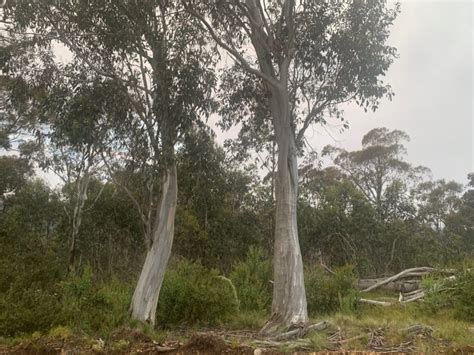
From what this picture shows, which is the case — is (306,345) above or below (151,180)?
below

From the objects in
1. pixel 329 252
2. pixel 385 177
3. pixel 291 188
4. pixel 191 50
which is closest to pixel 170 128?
pixel 191 50

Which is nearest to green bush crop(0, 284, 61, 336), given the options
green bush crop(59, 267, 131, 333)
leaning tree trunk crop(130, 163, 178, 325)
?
green bush crop(59, 267, 131, 333)

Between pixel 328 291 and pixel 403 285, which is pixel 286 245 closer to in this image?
pixel 328 291

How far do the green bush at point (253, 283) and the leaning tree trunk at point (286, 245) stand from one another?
2.66m

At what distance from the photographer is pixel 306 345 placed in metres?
6.68

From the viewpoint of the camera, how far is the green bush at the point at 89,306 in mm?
8597

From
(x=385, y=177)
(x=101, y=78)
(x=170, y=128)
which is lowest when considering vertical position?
(x=170, y=128)

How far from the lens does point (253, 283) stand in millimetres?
13094

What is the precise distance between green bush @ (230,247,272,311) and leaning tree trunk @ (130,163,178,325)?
9.67 feet

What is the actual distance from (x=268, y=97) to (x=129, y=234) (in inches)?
448

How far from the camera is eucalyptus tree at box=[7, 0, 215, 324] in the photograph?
10469 mm

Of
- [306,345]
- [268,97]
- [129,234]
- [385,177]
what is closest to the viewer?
[306,345]

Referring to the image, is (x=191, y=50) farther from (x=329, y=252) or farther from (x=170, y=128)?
(x=329, y=252)

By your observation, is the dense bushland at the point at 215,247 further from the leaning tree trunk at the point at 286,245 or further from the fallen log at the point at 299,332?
the fallen log at the point at 299,332
